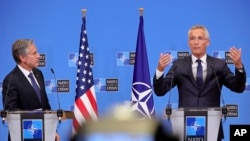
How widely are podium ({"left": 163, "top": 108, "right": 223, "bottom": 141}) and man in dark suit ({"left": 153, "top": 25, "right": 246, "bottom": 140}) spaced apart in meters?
0.59

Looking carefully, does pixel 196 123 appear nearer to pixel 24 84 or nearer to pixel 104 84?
pixel 24 84

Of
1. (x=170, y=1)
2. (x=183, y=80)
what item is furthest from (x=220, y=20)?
(x=183, y=80)

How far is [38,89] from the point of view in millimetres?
3674

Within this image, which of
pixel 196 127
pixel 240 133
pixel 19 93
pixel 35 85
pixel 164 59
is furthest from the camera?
pixel 35 85

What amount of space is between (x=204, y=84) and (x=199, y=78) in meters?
0.07

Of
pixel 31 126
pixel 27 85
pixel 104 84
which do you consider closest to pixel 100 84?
pixel 104 84

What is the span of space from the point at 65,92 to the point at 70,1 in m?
1.29

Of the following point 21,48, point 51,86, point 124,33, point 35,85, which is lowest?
point 51,86

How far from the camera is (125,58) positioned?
5.43 meters

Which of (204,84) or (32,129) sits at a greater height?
(204,84)

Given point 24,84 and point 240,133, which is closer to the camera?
point 240,133

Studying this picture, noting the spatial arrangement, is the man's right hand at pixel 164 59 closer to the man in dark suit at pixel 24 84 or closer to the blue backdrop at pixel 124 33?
the man in dark suit at pixel 24 84

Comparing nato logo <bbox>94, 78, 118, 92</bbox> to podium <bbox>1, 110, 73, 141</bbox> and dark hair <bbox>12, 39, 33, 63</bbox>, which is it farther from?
podium <bbox>1, 110, 73, 141</bbox>

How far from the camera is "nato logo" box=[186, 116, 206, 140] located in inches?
102
